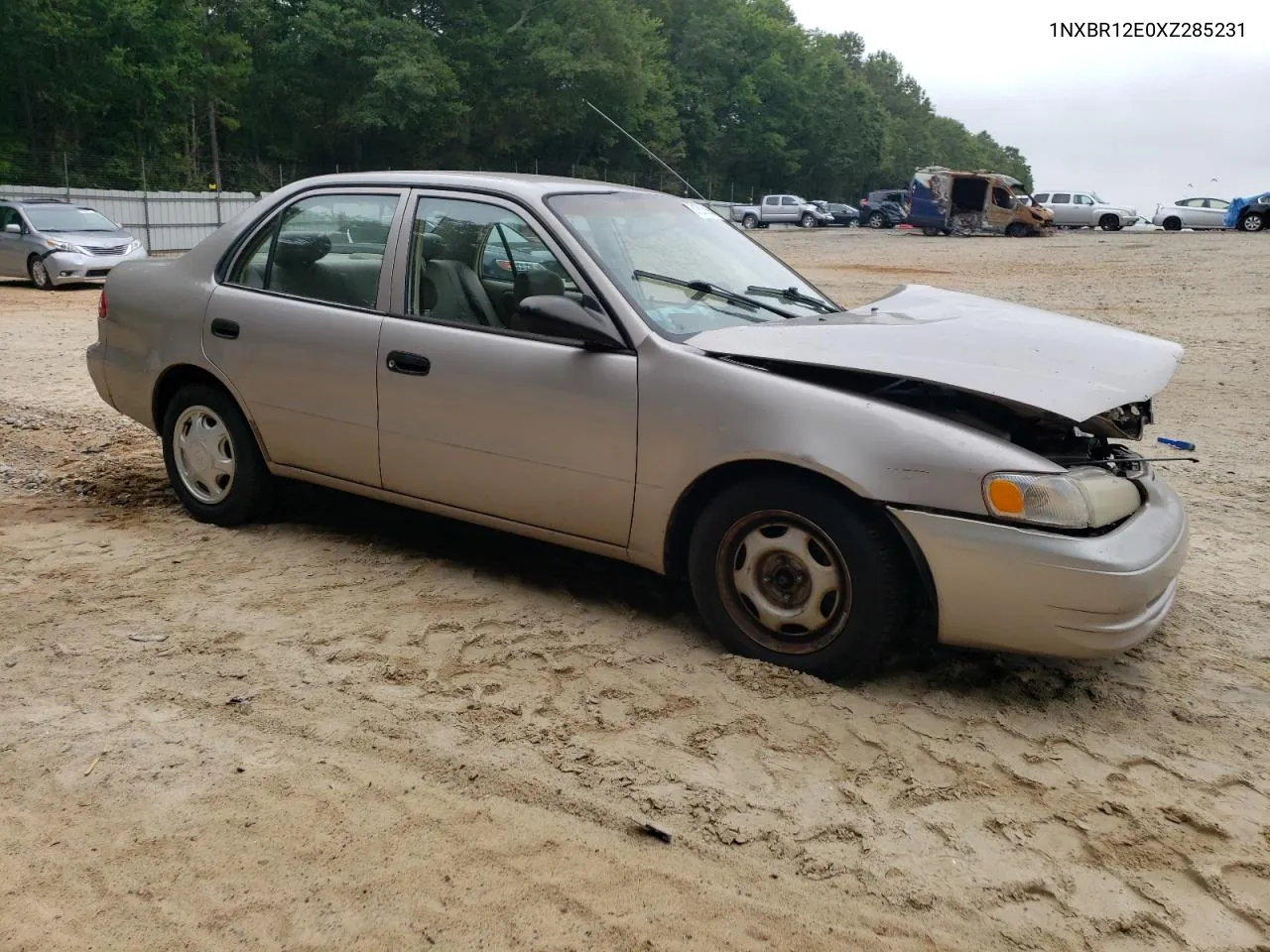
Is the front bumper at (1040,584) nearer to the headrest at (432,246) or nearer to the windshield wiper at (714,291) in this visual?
the windshield wiper at (714,291)

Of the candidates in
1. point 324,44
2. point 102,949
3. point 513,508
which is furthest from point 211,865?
point 324,44

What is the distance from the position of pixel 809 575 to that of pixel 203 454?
10.0ft

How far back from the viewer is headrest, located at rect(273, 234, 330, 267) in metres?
5.02

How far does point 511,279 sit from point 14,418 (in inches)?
199

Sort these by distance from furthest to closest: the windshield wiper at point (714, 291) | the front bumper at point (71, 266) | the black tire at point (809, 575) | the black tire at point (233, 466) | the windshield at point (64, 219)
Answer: the windshield at point (64, 219), the front bumper at point (71, 266), the black tire at point (233, 466), the windshield wiper at point (714, 291), the black tire at point (809, 575)

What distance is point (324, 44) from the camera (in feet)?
156

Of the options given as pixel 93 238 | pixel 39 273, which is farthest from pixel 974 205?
pixel 39 273

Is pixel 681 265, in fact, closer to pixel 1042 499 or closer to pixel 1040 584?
pixel 1042 499

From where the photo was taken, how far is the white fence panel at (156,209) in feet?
96.4

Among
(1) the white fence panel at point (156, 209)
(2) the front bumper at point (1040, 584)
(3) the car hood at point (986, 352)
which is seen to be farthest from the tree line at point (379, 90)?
(2) the front bumper at point (1040, 584)

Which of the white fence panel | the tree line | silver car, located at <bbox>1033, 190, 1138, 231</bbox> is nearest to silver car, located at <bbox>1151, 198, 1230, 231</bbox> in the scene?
silver car, located at <bbox>1033, 190, 1138, 231</bbox>

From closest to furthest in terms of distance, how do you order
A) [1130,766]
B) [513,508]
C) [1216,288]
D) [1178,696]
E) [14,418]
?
[1130,766]
[1178,696]
[513,508]
[14,418]
[1216,288]

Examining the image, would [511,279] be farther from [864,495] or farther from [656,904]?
[656,904]

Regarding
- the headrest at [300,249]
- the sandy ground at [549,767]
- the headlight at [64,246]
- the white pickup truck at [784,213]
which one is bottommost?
the sandy ground at [549,767]
